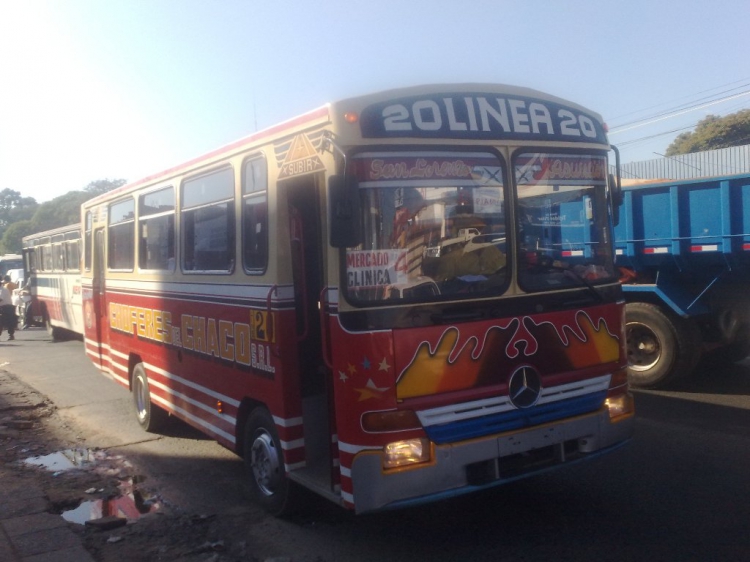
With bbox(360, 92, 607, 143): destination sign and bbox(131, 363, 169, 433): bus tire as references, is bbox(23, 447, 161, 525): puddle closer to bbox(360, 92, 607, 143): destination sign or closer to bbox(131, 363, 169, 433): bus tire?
bbox(131, 363, 169, 433): bus tire

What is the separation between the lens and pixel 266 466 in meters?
5.68

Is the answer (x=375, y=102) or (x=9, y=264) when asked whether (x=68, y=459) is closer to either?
(x=375, y=102)

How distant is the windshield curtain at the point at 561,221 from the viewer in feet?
16.2

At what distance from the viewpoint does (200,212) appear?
6715mm

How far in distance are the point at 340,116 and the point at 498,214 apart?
Result: 1201 mm

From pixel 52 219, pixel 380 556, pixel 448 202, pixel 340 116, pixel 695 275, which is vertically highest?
pixel 52 219

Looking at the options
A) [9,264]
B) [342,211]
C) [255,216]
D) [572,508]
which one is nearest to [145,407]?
[255,216]

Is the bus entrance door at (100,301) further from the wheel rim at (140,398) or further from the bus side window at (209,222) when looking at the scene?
the bus side window at (209,222)

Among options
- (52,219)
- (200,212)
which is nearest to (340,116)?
(200,212)

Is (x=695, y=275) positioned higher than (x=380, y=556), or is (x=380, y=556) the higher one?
(x=695, y=275)

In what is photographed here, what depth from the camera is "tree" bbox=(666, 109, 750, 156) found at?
3794 centimetres

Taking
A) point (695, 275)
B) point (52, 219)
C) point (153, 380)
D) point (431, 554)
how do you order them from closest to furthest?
point (431, 554), point (153, 380), point (695, 275), point (52, 219)

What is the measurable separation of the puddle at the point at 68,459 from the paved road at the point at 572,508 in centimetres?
→ 32

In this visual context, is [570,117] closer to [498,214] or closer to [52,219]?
[498,214]
